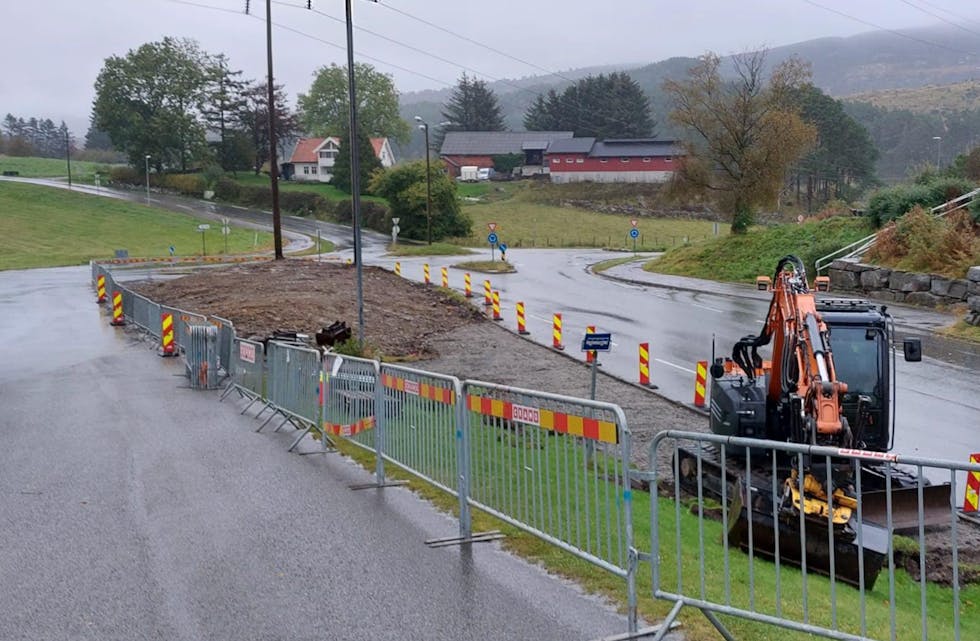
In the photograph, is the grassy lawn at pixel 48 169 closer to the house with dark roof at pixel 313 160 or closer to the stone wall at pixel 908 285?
the house with dark roof at pixel 313 160

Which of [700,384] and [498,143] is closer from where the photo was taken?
[700,384]

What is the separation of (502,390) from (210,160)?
116387 mm

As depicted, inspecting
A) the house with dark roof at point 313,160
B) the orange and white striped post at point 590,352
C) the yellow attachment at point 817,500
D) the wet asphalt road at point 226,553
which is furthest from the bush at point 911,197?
the house with dark roof at point 313,160

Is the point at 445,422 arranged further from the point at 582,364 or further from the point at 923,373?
the point at 923,373

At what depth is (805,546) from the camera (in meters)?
7.08

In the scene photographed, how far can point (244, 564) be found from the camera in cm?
879

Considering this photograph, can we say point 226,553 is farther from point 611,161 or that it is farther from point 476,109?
point 476,109

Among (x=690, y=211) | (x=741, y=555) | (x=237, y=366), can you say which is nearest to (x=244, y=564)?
(x=741, y=555)

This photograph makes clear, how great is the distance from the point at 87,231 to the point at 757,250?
182 ft

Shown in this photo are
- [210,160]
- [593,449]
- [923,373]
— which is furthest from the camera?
[210,160]

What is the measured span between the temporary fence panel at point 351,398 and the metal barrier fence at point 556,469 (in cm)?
246

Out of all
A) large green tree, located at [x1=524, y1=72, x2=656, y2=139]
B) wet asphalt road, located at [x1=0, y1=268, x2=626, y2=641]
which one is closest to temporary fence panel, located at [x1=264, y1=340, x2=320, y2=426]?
wet asphalt road, located at [x1=0, y1=268, x2=626, y2=641]

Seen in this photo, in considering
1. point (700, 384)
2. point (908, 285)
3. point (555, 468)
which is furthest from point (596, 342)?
point (908, 285)

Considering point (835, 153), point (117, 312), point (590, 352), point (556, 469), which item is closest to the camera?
point (556, 469)
